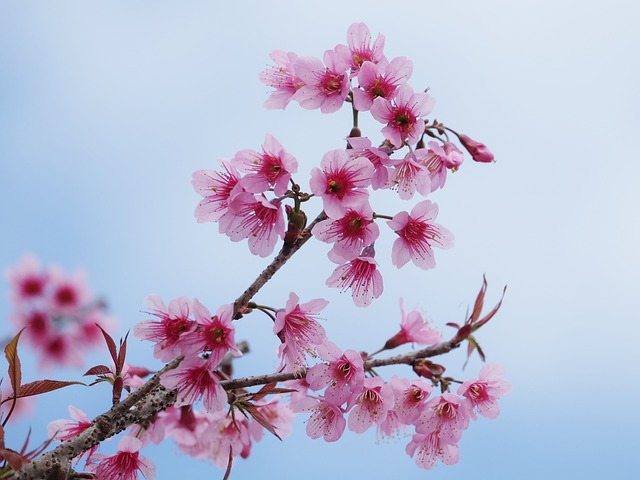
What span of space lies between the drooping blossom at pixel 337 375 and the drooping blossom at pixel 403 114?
78 cm

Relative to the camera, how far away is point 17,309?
185 inches

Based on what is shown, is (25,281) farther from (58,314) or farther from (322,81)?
(322,81)

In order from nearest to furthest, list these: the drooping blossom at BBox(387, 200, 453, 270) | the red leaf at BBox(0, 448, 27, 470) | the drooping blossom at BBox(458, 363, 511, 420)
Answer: the red leaf at BBox(0, 448, 27, 470) < the drooping blossom at BBox(387, 200, 453, 270) < the drooping blossom at BBox(458, 363, 511, 420)

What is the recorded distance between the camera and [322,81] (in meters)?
2.49

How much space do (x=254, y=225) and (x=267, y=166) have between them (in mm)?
213

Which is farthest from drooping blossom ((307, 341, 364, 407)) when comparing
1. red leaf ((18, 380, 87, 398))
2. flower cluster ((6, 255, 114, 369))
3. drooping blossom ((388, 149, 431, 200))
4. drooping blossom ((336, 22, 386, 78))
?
flower cluster ((6, 255, 114, 369))

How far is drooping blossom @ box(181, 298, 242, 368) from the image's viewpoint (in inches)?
82.8

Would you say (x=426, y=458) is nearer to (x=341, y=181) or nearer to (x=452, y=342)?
(x=452, y=342)

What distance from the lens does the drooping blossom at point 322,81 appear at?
2457mm

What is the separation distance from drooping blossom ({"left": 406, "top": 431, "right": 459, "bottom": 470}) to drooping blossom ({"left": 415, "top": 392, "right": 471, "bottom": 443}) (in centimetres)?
9

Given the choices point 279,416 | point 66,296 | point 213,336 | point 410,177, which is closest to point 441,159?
point 410,177

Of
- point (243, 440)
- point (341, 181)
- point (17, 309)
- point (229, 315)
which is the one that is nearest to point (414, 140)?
point (341, 181)

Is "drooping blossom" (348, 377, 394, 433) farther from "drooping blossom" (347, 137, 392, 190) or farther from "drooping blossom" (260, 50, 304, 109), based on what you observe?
"drooping blossom" (260, 50, 304, 109)

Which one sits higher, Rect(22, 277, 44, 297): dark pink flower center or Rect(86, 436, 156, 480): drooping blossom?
Rect(22, 277, 44, 297): dark pink flower center
